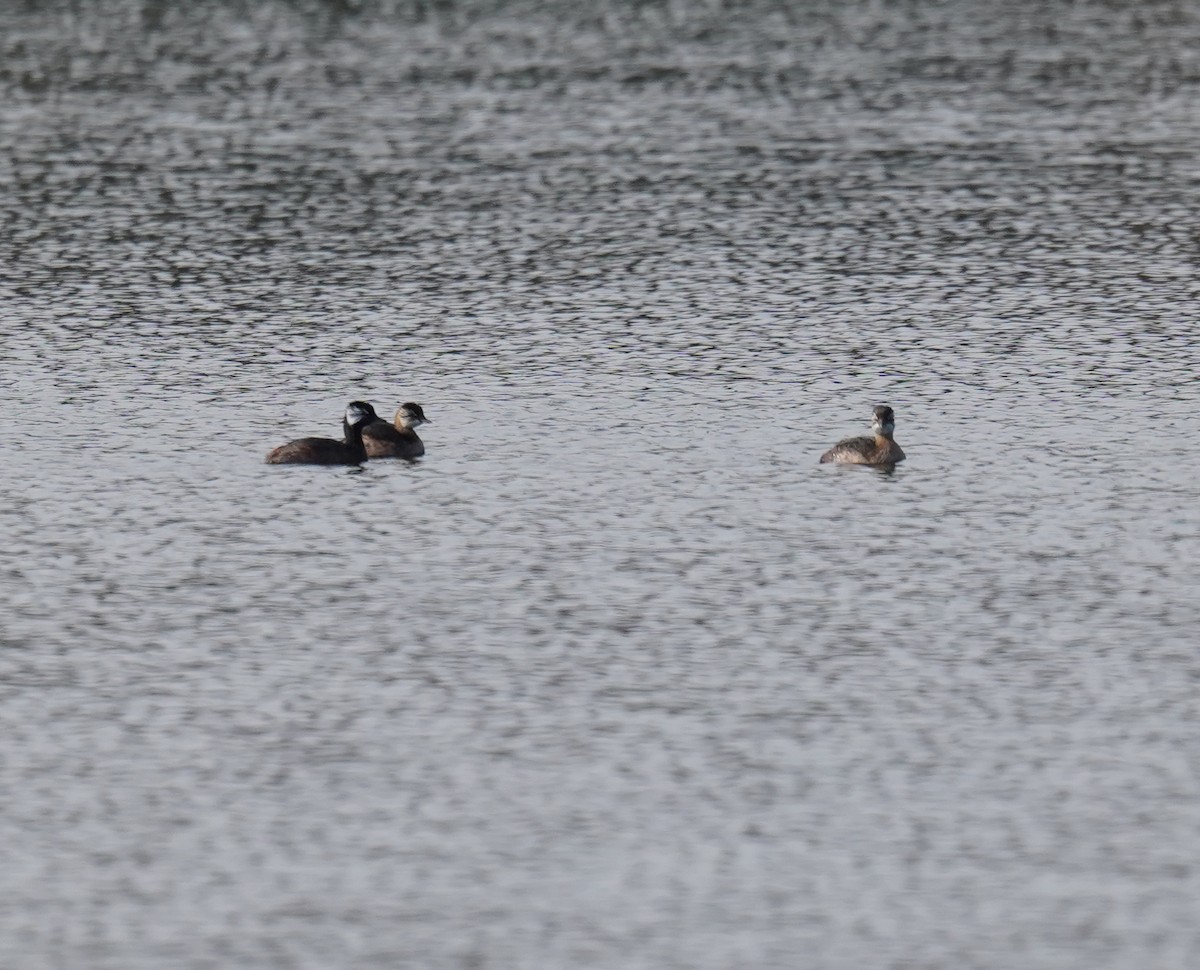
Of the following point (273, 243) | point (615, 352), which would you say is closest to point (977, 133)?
point (273, 243)

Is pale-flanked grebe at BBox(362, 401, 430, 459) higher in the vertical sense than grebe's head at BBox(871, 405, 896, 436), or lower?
lower

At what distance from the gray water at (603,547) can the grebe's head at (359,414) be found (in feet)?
1.54

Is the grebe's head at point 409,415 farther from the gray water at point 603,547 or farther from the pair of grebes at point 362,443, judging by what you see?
the gray water at point 603,547

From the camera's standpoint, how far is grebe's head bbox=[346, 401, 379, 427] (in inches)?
807

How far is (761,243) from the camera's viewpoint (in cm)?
2914

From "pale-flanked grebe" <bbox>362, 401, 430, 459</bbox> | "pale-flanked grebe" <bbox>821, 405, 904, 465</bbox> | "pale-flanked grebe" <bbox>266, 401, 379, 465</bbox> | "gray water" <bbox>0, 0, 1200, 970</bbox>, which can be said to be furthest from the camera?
"pale-flanked grebe" <bbox>362, 401, 430, 459</bbox>

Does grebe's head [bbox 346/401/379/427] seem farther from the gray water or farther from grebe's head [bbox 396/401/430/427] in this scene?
the gray water

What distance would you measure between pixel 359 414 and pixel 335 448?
0.42m

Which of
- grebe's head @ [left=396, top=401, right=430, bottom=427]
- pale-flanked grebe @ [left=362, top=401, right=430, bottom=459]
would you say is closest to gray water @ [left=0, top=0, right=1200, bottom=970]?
pale-flanked grebe @ [left=362, top=401, right=430, bottom=459]

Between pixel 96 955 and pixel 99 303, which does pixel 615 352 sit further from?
pixel 96 955

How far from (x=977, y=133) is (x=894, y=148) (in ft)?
5.26

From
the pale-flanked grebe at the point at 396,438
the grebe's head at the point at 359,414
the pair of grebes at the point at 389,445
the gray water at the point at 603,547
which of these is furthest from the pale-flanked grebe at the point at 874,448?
the grebe's head at the point at 359,414

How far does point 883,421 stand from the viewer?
65.2ft

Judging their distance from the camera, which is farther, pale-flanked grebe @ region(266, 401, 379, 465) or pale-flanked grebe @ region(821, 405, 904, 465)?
pale-flanked grebe @ region(266, 401, 379, 465)
